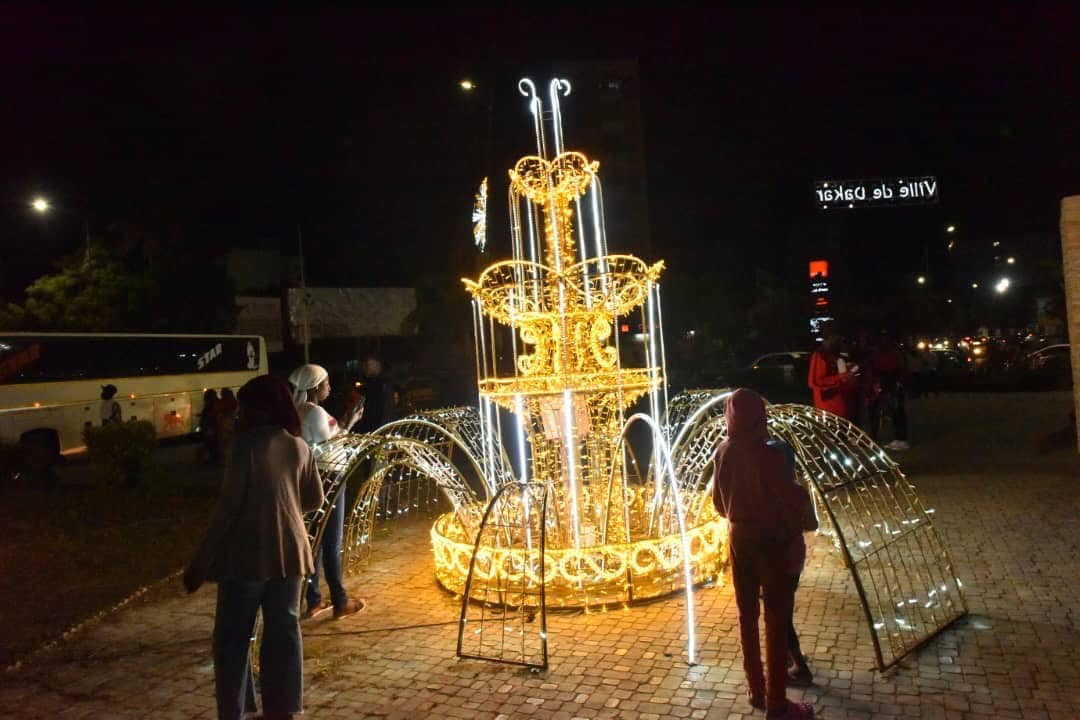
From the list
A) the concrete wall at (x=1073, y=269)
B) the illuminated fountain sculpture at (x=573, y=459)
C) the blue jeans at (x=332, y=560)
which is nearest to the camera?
the concrete wall at (x=1073, y=269)

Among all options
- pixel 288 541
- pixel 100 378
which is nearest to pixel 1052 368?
pixel 288 541

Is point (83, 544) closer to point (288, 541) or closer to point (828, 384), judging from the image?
point (288, 541)

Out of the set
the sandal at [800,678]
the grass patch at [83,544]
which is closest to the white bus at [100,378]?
the grass patch at [83,544]

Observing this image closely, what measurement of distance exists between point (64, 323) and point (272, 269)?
14.9 meters

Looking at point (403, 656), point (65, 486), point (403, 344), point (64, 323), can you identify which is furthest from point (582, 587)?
A: point (403, 344)

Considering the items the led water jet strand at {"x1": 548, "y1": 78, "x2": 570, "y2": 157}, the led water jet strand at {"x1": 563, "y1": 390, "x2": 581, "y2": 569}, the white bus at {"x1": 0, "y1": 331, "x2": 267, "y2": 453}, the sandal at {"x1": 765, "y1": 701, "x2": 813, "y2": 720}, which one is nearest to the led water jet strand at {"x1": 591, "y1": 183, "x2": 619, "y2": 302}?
the led water jet strand at {"x1": 548, "y1": 78, "x2": 570, "y2": 157}

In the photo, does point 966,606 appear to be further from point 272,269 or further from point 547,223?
point 272,269

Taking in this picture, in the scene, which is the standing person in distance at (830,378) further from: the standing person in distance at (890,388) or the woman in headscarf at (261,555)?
the woman in headscarf at (261,555)

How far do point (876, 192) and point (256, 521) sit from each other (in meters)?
19.5

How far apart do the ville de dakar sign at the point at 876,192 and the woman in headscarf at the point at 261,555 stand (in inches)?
673

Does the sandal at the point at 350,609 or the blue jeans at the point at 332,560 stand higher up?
the blue jeans at the point at 332,560

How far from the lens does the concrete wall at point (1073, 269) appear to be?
2.22 metres

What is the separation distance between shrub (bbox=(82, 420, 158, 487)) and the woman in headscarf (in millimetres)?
8601

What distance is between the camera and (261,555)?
368 centimetres
